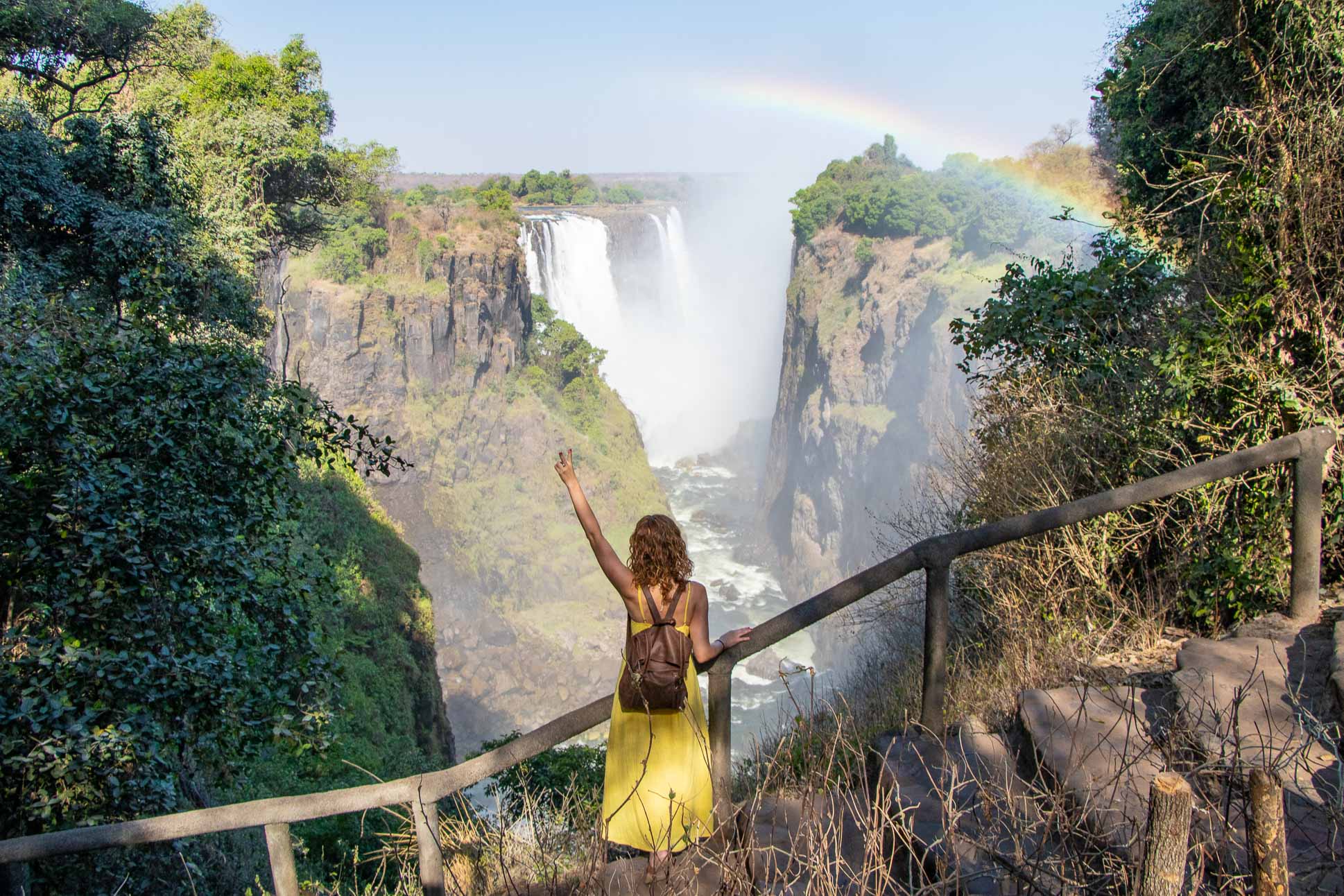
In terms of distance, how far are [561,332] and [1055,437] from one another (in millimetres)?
45780

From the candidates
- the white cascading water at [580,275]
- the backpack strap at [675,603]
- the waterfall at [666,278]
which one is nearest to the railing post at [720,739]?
the backpack strap at [675,603]

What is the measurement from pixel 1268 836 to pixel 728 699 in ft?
4.43

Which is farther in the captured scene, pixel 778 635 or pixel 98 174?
pixel 98 174

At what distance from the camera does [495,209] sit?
47719 mm

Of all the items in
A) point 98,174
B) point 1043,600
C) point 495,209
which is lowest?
point 1043,600

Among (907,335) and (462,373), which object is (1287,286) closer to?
(462,373)

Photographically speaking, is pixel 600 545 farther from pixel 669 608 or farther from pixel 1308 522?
pixel 1308 522

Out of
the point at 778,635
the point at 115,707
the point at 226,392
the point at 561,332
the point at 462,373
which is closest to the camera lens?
the point at 778,635

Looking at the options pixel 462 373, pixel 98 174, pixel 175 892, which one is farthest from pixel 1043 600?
pixel 462 373

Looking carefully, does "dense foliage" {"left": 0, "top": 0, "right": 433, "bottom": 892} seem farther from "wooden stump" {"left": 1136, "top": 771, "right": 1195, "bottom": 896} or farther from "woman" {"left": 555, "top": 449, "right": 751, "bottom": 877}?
"wooden stump" {"left": 1136, "top": 771, "right": 1195, "bottom": 896}

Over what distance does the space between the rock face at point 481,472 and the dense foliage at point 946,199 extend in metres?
22.3

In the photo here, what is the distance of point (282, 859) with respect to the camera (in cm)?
224

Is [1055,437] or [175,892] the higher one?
[1055,437]

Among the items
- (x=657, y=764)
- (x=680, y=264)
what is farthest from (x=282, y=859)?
(x=680, y=264)
